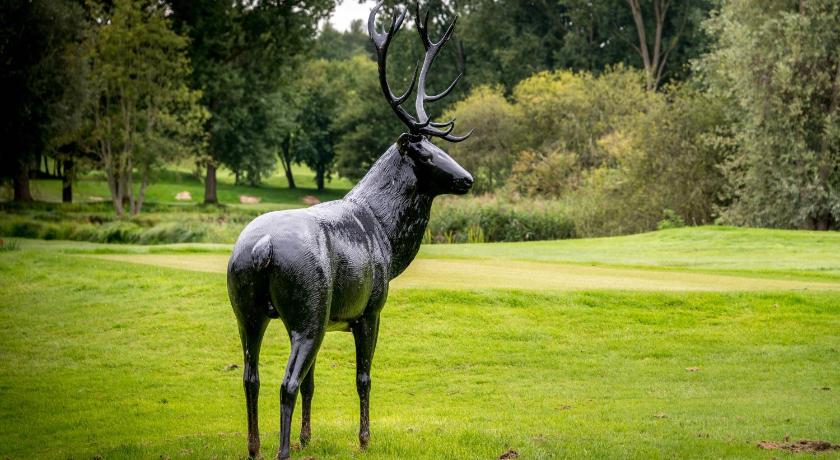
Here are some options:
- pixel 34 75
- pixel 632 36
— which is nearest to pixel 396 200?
pixel 34 75

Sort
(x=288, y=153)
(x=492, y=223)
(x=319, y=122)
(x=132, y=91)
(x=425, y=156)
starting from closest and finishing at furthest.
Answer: (x=425, y=156) < (x=492, y=223) < (x=132, y=91) < (x=319, y=122) < (x=288, y=153)

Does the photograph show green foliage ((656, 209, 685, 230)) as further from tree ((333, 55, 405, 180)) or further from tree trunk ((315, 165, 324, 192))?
tree trunk ((315, 165, 324, 192))

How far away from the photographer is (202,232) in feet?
102

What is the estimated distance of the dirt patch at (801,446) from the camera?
780 cm

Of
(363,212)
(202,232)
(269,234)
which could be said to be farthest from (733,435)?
(202,232)

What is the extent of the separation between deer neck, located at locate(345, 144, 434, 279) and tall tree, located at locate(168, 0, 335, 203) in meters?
41.2

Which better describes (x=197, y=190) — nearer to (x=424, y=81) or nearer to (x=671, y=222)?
(x=671, y=222)

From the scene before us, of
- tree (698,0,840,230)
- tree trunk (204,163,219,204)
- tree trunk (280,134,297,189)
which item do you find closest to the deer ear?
tree (698,0,840,230)

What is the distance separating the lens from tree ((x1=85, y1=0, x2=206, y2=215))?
122 feet

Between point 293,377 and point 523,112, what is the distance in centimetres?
4534

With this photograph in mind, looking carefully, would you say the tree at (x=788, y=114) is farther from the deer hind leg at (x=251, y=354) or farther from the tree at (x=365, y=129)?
the tree at (x=365, y=129)

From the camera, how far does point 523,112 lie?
50.6 m

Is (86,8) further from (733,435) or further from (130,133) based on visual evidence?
(733,435)

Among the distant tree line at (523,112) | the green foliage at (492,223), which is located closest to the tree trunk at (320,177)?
the distant tree line at (523,112)
